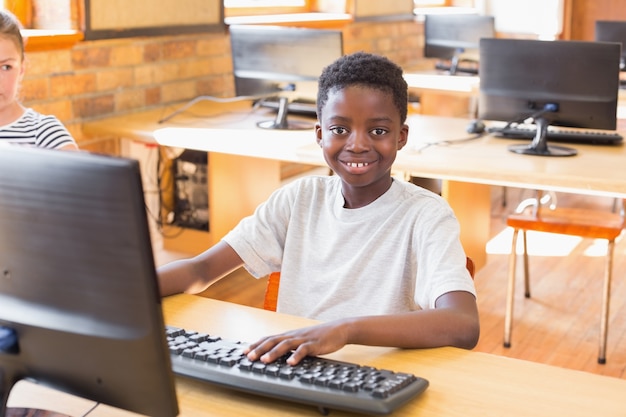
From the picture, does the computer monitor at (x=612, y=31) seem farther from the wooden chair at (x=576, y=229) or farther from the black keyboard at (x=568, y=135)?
the wooden chair at (x=576, y=229)

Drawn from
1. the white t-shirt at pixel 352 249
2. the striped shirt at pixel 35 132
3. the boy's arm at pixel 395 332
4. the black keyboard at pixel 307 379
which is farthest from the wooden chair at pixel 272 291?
the striped shirt at pixel 35 132

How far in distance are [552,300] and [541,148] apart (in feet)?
2.81

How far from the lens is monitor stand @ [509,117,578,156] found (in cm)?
288

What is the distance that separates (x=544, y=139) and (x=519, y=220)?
31 centimetres

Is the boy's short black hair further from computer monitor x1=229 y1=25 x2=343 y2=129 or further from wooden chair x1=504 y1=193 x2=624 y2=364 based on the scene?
computer monitor x1=229 y1=25 x2=343 y2=129

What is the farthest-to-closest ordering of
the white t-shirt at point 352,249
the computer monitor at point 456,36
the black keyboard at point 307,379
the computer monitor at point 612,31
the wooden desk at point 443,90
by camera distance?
the computer monitor at point 456,36
the computer monitor at point 612,31
the wooden desk at point 443,90
the white t-shirt at point 352,249
the black keyboard at point 307,379

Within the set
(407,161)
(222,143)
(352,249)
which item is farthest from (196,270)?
(222,143)

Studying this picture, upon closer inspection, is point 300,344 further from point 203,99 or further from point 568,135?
point 203,99

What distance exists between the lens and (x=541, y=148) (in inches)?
114

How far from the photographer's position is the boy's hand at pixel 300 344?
3.65 feet

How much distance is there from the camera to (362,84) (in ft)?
4.92

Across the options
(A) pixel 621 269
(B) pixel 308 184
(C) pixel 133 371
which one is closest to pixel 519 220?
(A) pixel 621 269

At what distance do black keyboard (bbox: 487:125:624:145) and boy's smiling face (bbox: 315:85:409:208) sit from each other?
5.69ft

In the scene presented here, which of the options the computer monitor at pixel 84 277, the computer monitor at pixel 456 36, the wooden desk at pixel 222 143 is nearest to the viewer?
the computer monitor at pixel 84 277
